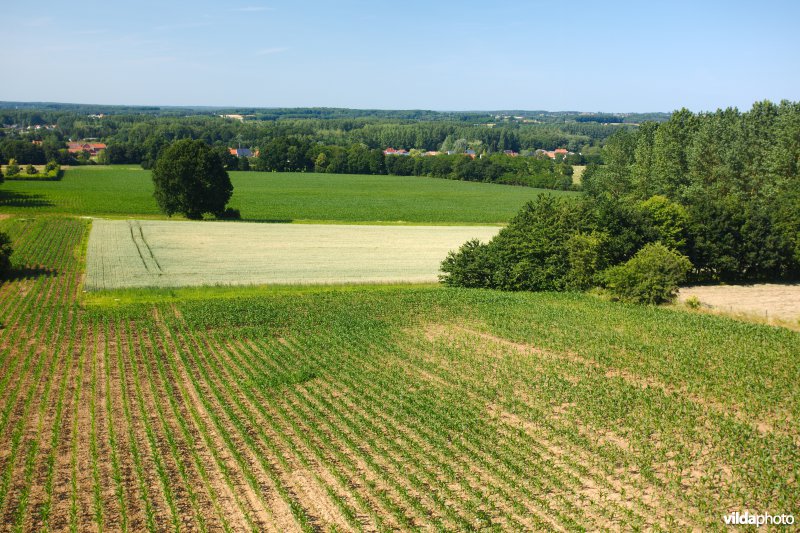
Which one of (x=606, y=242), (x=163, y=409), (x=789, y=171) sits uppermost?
(x=789, y=171)

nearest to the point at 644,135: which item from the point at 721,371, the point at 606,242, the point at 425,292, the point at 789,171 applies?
the point at 789,171

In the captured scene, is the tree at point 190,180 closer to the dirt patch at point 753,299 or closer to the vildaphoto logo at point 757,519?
the dirt patch at point 753,299

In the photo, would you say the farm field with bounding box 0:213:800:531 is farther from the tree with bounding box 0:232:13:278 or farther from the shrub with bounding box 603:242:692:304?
the tree with bounding box 0:232:13:278

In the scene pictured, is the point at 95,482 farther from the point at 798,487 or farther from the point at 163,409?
the point at 798,487

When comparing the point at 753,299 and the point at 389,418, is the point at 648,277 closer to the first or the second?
the point at 753,299

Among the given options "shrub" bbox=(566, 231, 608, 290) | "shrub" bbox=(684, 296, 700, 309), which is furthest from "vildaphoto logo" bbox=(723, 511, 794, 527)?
"shrub" bbox=(566, 231, 608, 290)

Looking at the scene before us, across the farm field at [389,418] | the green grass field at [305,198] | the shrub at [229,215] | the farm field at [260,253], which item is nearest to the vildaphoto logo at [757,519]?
the farm field at [389,418]
